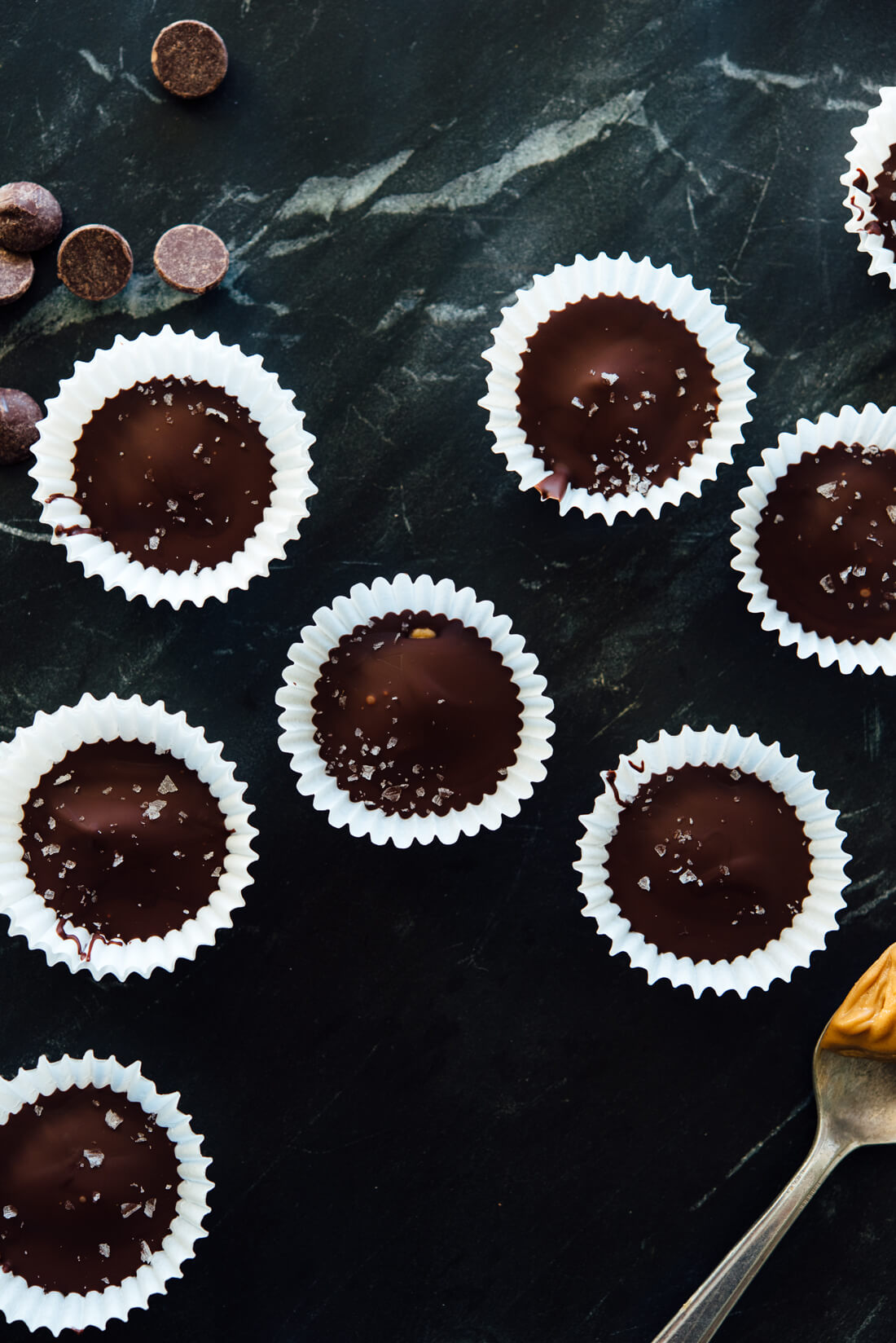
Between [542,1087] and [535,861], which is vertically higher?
[535,861]

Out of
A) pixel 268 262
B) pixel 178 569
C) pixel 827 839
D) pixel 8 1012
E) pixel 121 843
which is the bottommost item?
pixel 827 839

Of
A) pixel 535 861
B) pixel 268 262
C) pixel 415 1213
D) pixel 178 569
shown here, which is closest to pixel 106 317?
pixel 268 262

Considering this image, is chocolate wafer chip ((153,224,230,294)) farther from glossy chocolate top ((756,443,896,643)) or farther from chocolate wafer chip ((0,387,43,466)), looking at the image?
glossy chocolate top ((756,443,896,643))

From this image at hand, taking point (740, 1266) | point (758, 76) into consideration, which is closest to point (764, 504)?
point (758, 76)

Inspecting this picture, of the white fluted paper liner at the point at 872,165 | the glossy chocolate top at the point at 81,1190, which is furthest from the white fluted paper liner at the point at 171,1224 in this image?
the white fluted paper liner at the point at 872,165

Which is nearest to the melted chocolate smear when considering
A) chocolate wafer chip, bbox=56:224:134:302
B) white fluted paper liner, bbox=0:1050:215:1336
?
chocolate wafer chip, bbox=56:224:134:302

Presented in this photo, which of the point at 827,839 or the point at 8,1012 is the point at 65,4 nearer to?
the point at 8,1012
